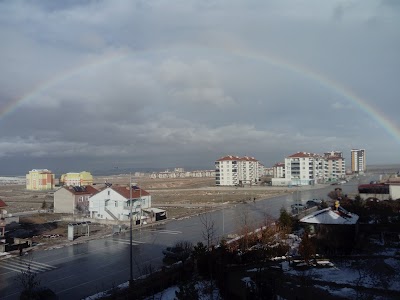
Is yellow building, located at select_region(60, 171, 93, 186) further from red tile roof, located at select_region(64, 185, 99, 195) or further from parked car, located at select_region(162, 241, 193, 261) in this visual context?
parked car, located at select_region(162, 241, 193, 261)

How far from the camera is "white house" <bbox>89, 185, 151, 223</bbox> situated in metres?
35.6

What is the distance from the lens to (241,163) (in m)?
101

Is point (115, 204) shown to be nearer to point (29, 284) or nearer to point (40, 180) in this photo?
point (29, 284)

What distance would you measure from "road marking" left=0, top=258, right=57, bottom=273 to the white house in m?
15.5

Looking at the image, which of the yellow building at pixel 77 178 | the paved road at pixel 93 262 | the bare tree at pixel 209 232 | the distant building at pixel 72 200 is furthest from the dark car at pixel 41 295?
the yellow building at pixel 77 178

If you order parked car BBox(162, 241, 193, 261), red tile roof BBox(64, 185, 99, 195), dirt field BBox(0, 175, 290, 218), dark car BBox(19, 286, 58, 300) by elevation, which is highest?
red tile roof BBox(64, 185, 99, 195)

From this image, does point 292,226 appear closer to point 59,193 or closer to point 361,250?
point 361,250

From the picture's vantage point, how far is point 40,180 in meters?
109

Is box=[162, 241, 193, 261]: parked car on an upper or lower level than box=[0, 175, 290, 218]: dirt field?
upper

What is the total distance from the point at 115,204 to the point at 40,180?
82521mm

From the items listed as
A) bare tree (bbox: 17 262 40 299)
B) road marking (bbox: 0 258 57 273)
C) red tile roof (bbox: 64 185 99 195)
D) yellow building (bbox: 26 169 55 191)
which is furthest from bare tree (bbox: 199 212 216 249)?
yellow building (bbox: 26 169 55 191)

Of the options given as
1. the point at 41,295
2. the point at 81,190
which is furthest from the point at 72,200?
the point at 41,295

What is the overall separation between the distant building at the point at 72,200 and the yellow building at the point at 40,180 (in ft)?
233

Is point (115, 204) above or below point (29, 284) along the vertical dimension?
below
